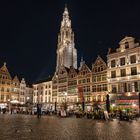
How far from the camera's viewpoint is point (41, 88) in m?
79.4

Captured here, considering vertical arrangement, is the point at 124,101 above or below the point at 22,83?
below

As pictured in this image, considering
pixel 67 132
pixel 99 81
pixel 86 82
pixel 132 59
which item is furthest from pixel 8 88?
pixel 67 132

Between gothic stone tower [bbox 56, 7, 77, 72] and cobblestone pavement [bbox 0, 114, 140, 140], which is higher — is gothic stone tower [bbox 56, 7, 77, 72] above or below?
above

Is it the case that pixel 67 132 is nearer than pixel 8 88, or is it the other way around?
pixel 67 132

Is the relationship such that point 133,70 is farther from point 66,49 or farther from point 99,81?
point 66,49

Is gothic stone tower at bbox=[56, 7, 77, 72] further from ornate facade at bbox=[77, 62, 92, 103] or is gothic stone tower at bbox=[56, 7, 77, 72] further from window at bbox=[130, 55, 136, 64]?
window at bbox=[130, 55, 136, 64]

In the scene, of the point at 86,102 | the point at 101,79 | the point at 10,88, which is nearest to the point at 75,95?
the point at 86,102

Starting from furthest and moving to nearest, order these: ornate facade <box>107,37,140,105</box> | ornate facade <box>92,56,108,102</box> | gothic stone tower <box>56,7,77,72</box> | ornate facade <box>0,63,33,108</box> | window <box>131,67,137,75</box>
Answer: gothic stone tower <box>56,7,77,72</box>
ornate facade <box>0,63,33,108</box>
ornate facade <box>92,56,108,102</box>
window <box>131,67,137,75</box>
ornate facade <box>107,37,140,105</box>

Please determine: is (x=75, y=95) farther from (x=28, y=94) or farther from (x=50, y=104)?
(x=28, y=94)

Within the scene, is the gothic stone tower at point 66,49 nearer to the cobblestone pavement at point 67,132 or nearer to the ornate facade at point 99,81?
the ornate facade at point 99,81

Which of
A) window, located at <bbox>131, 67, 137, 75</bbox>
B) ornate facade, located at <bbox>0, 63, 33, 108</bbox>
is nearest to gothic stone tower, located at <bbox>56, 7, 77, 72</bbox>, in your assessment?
ornate facade, located at <bbox>0, 63, 33, 108</bbox>

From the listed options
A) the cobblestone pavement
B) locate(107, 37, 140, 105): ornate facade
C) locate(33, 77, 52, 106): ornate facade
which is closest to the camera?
the cobblestone pavement

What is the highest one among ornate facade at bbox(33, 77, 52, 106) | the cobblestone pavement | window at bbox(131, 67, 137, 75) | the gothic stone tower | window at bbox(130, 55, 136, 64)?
the gothic stone tower

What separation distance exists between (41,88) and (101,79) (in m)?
32.8
